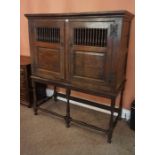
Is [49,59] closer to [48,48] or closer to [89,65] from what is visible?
[48,48]

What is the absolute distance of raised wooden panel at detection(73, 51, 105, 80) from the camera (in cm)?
177

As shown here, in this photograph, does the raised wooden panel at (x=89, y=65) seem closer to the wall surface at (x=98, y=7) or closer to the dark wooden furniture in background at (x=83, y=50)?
the dark wooden furniture in background at (x=83, y=50)

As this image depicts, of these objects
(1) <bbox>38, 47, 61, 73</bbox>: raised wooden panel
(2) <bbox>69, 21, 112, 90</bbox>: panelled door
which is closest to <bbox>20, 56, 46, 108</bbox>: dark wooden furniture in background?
(1) <bbox>38, 47, 61, 73</bbox>: raised wooden panel

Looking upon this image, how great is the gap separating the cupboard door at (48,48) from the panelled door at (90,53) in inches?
6.3

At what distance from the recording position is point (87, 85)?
6.25 ft

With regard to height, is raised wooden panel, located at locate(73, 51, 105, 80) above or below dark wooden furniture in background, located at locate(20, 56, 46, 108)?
above

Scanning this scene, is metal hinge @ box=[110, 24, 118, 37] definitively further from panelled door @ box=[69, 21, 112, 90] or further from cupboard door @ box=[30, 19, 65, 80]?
cupboard door @ box=[30, 19, 65, 80]

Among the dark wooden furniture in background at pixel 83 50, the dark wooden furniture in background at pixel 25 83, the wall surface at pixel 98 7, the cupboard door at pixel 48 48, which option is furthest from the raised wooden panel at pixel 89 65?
the dark wooden furniture in background at pixel 25 83

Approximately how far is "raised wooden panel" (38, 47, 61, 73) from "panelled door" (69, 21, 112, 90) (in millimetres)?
197

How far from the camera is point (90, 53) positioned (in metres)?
1.79

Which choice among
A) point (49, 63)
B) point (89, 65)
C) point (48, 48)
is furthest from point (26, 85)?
point (89, 65)
